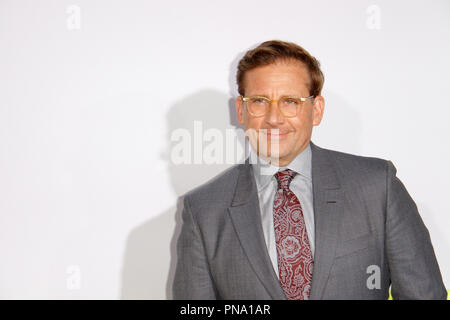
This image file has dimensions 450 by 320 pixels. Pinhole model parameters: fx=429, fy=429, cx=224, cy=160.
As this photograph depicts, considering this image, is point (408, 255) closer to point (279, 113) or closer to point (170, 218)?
point (279, 113)

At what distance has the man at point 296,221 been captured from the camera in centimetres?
Result: 168

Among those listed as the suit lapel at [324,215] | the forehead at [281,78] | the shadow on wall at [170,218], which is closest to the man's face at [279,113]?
the forehead at [281,78]

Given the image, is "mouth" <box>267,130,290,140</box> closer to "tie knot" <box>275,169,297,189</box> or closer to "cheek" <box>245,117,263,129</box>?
"cheek" <box>245,117,263,129</box>

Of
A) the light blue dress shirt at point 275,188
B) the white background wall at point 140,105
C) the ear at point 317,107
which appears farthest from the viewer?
the white background wall at point 140,105

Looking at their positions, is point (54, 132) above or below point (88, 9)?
below

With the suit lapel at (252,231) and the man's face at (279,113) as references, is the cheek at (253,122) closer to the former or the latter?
the man's face at (279,113)

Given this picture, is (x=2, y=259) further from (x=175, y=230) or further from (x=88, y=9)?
(x=88, y=9)

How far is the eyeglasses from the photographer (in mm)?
1766

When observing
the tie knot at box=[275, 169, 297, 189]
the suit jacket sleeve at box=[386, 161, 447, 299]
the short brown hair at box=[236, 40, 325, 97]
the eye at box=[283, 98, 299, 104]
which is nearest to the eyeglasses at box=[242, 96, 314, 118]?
the eye at box=[283, 98, 299, 104]

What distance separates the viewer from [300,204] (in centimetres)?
178

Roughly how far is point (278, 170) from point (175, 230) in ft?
2.66
